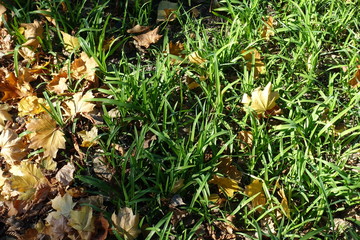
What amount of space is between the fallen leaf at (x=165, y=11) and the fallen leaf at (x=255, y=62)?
0.58 metres

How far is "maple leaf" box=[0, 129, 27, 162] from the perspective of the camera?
209cm

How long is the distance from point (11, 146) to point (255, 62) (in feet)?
4.59

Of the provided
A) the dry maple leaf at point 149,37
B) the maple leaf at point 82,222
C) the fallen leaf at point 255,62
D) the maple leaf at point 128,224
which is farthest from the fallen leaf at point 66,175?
the fallen leaf at point 255,62

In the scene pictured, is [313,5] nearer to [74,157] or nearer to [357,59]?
[357,59]

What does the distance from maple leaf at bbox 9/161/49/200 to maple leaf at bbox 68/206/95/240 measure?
288 mm

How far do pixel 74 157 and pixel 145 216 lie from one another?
497mm

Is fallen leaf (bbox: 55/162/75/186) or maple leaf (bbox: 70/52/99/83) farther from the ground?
maple leaf (bbox: 70/52/99/83)

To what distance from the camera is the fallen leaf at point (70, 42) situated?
2.48m

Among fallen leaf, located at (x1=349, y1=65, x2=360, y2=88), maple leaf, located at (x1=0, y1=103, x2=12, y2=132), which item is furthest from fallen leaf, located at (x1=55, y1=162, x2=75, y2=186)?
fallen leaf, located at (x1=349, y1=65, x2=360, y2=88)

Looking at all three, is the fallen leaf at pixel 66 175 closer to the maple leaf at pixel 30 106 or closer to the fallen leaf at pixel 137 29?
the maple leaf at pixel 30 106

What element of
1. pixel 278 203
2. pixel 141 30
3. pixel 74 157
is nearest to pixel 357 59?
pixel 278 203

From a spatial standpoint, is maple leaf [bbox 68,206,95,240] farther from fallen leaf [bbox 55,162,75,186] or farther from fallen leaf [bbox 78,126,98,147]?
fallen leaf [bbox 78,126,98,147]

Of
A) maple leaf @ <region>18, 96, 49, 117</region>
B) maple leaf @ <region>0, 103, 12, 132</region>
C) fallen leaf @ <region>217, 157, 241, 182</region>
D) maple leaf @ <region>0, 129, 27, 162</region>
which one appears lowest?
fallen leaf @ <region>217, 157, 241, 182</region>

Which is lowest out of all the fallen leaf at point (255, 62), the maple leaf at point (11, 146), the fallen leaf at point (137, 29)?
the maple leaf at point (11, 146)
